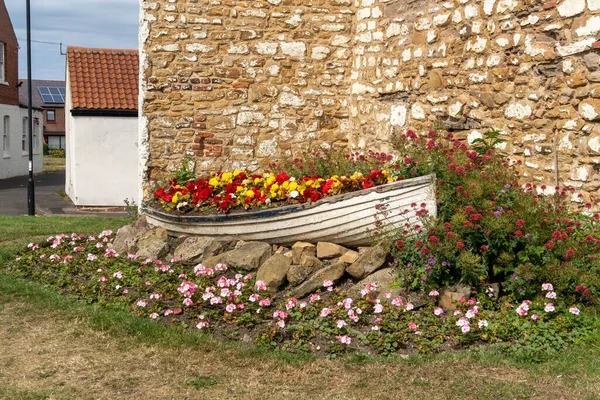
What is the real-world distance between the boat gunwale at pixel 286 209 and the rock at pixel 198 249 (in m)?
0.23

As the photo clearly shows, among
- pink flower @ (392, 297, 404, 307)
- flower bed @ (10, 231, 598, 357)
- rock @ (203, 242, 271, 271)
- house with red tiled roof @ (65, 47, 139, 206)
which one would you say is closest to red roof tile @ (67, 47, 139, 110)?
house with red tiled roof @ (65, 47, 139, 206)

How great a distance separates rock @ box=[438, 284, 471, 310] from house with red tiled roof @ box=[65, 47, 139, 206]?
1842 cm

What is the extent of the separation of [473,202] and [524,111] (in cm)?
139

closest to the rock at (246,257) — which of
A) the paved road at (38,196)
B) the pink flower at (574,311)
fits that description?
the pink flower at (574,311)

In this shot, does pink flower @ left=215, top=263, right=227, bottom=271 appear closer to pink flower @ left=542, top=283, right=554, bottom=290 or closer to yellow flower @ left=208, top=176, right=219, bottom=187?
yellow flower @ left=208, top=176, right=219, bottom=187

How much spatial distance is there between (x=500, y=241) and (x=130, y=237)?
4.89 metres

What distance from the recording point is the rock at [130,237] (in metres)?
9.23

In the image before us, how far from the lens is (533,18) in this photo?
732cm

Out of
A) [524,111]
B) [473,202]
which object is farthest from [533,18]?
[473,202]

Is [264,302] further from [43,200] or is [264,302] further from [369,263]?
[43,200]

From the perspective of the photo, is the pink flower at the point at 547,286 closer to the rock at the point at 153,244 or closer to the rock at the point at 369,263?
the rock at the point at 369,263

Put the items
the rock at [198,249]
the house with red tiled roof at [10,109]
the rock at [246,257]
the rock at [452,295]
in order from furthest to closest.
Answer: the house with red tiled roof at [10,109] < the rock at [198,249] < the rock at [246,257] < the rock at [452,295]

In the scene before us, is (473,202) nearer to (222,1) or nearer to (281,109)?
(281,109)

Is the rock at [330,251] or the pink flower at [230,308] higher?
the rock at [330,251]
